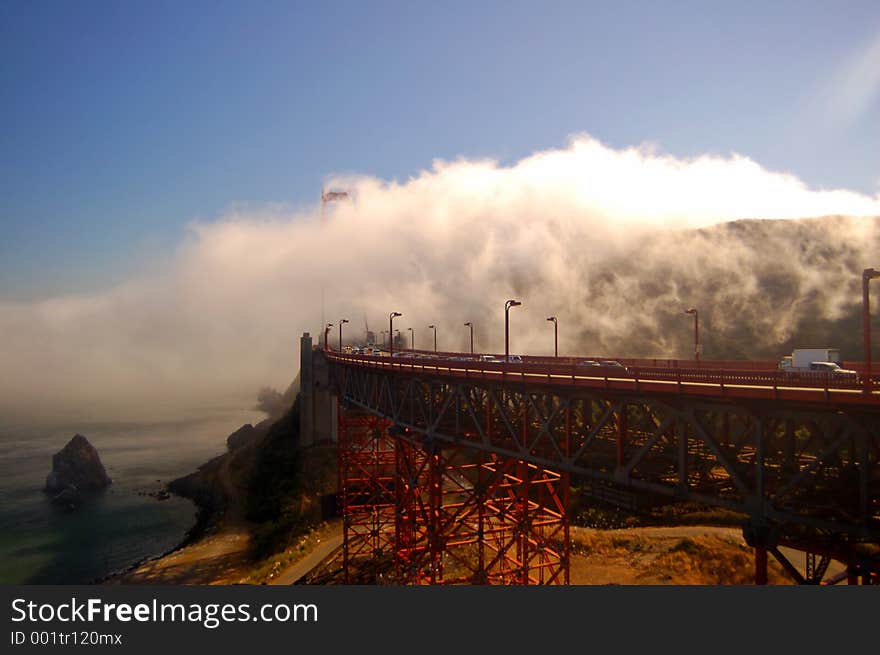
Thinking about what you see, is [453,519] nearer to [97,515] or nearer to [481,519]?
[481,519]

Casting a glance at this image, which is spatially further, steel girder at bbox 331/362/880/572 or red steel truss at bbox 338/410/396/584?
red steel truss at bbox 338/410/396/584

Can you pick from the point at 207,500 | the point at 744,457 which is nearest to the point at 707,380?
the point at 744,457

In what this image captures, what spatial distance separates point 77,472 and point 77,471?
15cm

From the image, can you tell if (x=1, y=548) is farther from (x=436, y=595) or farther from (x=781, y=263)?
(x=781, y=263)

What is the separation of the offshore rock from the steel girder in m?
81.1

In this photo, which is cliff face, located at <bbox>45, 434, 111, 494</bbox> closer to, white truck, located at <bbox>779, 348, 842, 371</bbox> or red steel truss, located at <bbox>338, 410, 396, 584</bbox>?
red steel truss, located at <bbox>338, 410, 396, 584</bbox>

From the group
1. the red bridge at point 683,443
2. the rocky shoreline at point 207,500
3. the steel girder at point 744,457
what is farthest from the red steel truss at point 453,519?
the rocky shoreline at point 207,500

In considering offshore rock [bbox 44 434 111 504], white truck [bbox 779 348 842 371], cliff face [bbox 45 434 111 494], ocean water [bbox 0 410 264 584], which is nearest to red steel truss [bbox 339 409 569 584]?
white truck [bbox 779 348 842 371]

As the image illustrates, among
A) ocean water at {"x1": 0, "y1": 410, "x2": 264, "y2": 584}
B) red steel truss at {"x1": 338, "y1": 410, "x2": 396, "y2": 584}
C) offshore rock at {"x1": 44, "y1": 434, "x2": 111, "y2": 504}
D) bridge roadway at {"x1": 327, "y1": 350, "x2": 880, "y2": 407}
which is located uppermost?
bridge roadway at {"x1": 327, "y1": 350, "x2": 880, "y2": 407}

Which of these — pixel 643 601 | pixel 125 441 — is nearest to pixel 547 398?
pixel 643 601

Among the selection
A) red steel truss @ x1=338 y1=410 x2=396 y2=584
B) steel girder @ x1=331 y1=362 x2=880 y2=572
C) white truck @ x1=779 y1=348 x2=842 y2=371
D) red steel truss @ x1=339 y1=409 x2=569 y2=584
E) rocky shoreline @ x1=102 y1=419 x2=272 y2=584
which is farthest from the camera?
rocky shoreline @ x1=102 y1=419 x2=272 y2=584

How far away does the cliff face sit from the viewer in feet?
259

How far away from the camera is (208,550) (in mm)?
46406

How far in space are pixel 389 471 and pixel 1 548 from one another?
43.5 metres
